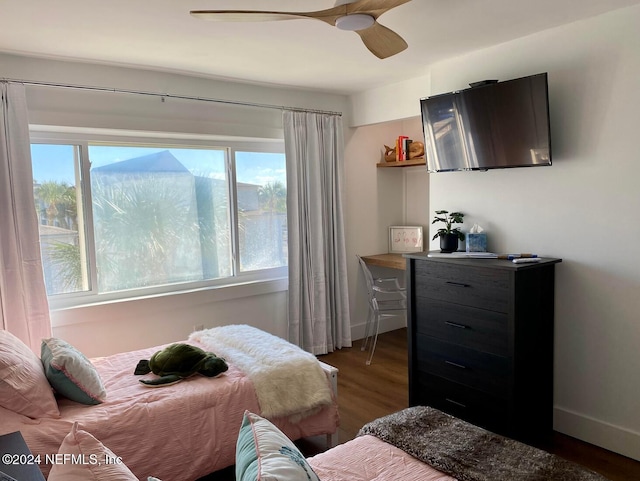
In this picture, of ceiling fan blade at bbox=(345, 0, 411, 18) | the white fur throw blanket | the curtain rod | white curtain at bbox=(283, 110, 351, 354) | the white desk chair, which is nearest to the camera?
ceiling fan blade at bbox=(345, 0, 411, 18)

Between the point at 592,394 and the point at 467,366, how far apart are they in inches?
28.6

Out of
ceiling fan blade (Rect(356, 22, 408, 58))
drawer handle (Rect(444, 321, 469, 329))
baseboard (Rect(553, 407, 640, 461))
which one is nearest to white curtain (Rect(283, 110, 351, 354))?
drawer handle (Rect(444, 321, 469, 329))

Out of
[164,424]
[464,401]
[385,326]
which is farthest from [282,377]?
[385,326]

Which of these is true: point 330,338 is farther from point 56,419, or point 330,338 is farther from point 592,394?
point 56,419

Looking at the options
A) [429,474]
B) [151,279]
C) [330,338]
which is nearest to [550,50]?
[429,474]

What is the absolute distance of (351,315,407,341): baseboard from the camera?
4766 mm

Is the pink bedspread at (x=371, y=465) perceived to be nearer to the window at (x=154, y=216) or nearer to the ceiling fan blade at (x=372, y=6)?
the ceiling fan blade at (x=372, y=6)

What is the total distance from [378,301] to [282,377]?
2223 millimetres

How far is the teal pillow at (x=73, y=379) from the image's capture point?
2158mm

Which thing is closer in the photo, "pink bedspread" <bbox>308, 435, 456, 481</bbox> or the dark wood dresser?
"pink bedspread" <bbox>308, 435, 456, 481</bbox>

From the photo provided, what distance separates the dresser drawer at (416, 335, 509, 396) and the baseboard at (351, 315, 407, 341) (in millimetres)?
1676

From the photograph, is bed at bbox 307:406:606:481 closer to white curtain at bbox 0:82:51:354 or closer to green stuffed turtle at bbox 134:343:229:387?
green stuffed turtle at bbox 134:343:229:387

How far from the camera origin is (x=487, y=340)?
2.69 meters

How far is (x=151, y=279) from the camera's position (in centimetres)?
373
